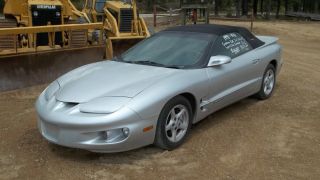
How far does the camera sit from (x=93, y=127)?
15.0 feet

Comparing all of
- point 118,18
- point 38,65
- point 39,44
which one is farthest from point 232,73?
point 118,18

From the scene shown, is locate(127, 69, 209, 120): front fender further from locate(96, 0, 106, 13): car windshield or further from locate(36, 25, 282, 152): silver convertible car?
locate(96, 0, 106, 13): car windshield

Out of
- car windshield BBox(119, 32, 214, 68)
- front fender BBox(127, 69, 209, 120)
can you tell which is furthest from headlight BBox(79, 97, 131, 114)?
car windshield BBox(119, 32, 214, 68)

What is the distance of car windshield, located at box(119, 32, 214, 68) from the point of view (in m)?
5.89

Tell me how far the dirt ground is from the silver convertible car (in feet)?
0.79

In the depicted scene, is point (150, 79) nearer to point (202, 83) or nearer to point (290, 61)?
point (202, 83)

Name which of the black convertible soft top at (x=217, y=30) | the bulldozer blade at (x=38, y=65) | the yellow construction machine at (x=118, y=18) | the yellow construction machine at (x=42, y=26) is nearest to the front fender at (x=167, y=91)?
the black convertible soft top at (x=217, y=30)

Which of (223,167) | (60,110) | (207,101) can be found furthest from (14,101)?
(223,167)

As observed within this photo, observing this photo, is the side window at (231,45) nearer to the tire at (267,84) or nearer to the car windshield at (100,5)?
the tire at (267,84)

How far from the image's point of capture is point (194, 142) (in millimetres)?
5516

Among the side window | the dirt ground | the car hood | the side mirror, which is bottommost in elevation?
the dirt ground

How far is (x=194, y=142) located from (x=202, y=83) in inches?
28.4

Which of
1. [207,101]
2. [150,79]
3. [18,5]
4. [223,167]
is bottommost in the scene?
[223,167]

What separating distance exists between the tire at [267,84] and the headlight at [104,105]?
126 inches
